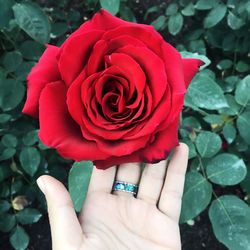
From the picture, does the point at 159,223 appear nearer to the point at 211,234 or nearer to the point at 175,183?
the point at 175,183

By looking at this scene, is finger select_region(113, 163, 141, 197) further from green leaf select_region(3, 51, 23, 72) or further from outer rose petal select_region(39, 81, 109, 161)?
green leaf select_region(3, 51, 23, 72)

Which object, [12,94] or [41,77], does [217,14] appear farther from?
[41,77]

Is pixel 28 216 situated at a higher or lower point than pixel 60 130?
lower

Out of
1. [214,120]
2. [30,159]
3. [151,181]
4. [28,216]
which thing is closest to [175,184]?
[151,181]

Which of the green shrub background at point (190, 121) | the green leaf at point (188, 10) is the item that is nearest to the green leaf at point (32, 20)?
the green shrub background at point (190, 121)

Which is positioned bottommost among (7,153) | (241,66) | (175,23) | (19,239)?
(19,239)

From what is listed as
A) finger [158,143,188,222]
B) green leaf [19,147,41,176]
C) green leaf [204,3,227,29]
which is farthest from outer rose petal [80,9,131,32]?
green leaf [204,3,227,29]

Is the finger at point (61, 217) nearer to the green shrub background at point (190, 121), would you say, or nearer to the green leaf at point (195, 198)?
the green shrub background at point (190, 121)

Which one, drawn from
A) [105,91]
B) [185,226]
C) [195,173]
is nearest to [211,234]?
[185,226]
